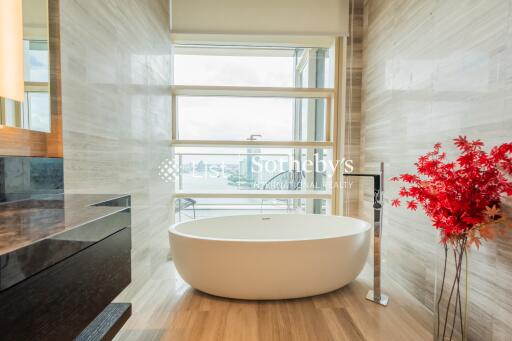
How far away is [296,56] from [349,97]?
2.50ft

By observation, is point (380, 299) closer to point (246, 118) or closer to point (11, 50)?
point (246, 118)

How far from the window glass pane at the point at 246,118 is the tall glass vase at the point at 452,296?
1911 mm

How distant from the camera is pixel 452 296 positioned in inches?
55.5

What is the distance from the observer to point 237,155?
3.14 m

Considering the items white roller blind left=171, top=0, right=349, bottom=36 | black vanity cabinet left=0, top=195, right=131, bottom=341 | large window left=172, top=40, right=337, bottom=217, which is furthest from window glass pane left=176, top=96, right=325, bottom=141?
black vanity cabinet left=0, top=195, right=131, bottom=341

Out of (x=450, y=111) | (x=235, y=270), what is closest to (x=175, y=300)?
(x=235, y=270)

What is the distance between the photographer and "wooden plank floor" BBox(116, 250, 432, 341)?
1608 mm

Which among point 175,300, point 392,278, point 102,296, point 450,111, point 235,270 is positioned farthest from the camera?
point 392,278

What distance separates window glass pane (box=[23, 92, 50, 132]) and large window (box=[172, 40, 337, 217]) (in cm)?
171

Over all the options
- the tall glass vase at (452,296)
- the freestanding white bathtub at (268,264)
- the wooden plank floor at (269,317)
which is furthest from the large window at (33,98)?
the tall glass vase at (452,296)

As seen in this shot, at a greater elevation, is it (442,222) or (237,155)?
(237,155)

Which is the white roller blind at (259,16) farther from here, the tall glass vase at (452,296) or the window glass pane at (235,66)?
the tall glass vase at (452,296)

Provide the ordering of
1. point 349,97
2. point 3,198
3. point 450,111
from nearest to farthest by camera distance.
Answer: point 3,198 < point 450,111 < point 349,97

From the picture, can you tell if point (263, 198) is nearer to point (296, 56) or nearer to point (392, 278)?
point (392, 278)
